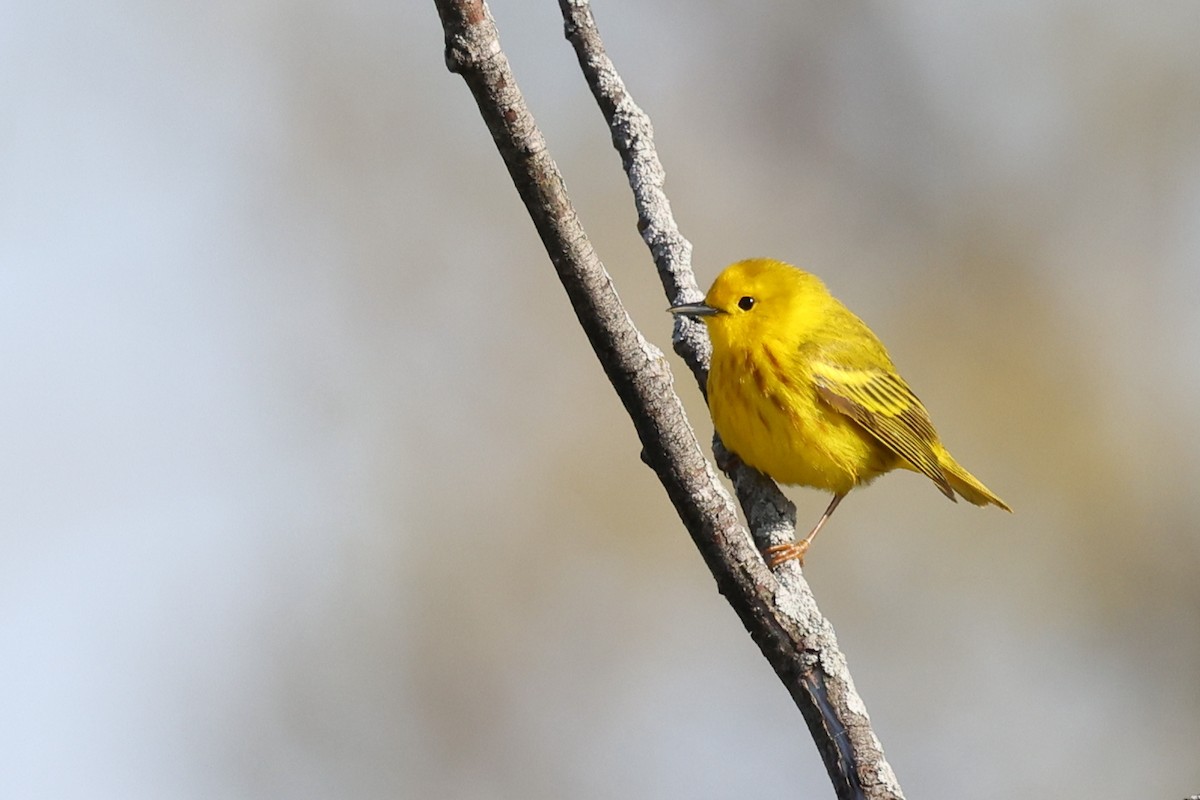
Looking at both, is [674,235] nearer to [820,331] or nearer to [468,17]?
[820,331]

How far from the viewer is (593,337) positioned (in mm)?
2271

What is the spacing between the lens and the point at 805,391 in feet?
15.6

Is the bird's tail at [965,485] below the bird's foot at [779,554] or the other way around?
the other way around

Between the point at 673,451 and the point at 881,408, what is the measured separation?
280 cm

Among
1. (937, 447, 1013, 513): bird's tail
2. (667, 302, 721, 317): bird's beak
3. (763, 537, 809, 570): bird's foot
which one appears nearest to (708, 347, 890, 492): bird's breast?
(667, 302, 721, 317): bird's beak

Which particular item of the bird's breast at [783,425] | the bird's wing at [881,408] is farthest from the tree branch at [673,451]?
the bird's wing at [881,408]

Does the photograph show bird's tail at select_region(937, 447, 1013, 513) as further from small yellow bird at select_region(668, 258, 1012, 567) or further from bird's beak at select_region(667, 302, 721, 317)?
bird's beak at select_region(667, 302, 721, 317)

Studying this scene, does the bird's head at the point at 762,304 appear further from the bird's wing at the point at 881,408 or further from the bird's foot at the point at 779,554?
the bird's foot at the point at 779,554

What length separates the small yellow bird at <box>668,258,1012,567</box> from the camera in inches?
171

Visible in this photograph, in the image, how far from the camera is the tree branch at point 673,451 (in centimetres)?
197

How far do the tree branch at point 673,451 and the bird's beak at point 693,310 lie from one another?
1.08 metres

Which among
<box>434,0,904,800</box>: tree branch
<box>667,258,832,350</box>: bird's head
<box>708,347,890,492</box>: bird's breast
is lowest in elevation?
<box>434,0,904,800</box>: tree branch

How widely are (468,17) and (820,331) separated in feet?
10.8

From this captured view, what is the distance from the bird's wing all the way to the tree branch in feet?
6.68
